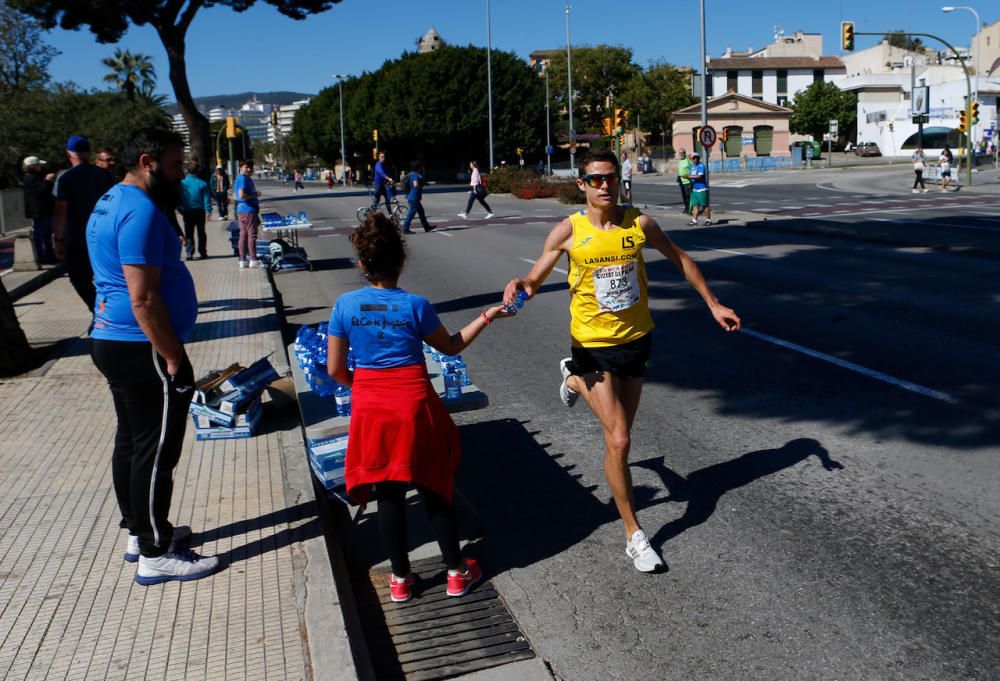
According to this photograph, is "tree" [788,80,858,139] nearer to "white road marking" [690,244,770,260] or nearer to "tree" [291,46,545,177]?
"tree" [291,46,545,177]

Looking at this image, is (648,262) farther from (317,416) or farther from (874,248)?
(317,416)

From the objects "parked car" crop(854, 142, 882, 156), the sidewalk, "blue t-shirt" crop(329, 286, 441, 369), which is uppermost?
"parked car" crop(854, 142, 882, 156)

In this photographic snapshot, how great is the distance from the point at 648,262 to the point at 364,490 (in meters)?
12.5

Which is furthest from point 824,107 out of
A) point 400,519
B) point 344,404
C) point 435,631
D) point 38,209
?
point 435,631

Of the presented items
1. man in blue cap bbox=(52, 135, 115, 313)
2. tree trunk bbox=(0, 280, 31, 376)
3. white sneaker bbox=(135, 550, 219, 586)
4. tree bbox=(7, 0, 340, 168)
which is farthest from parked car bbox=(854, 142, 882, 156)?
white sneaker bbox=(135, 550, 219, 586)

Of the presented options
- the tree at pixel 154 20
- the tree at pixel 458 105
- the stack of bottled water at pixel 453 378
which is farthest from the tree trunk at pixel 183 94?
the tree at pixel 458 105

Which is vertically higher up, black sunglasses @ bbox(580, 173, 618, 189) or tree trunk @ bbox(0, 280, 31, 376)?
black sunglasses @ bbox(580, 173, 618, 189)

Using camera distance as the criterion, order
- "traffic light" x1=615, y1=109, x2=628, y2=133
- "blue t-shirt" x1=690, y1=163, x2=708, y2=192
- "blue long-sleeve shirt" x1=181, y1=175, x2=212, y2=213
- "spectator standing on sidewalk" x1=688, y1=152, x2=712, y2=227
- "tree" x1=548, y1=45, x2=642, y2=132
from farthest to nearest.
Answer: "tree" x1=548, y1=45, x2=642, y2=132, "traffic light" x1=615, y1=109, x2=628, y2=133, "spectator standing on sidewalk" x1=688, y1=152, x2=712, y2=227, "blue t-shirt" x1=690, y1=163, x2=708, y2=192, "blue long-sleeve shirt" x1=181, y1=175, x2=212, y2=213

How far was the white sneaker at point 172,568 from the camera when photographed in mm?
4234

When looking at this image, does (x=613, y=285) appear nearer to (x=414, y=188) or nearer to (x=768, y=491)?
(x=768, y=491)

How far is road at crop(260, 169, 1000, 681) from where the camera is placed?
3783mm

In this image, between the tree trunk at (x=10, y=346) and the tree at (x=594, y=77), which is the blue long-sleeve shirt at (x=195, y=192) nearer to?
the tree trunk at (x=10, y=346)

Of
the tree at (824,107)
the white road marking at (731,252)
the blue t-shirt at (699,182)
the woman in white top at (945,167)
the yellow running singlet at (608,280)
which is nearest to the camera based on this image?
the yellow running singlet at (608,280)

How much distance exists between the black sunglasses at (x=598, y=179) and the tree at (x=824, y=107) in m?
99.1
